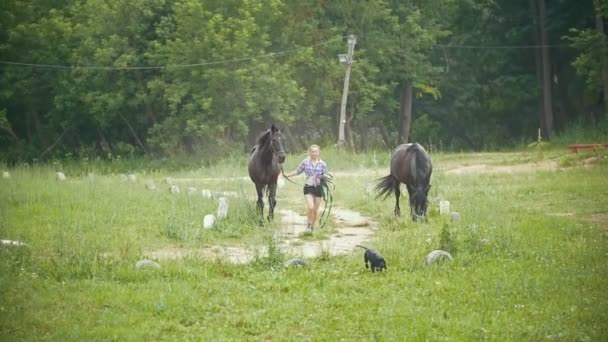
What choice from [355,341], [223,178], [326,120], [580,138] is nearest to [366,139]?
[326,120]

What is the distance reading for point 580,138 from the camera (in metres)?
32.8

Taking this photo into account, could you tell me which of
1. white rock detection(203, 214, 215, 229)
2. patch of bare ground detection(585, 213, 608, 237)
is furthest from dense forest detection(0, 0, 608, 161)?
white rock detection(203, 214, 215, 229)

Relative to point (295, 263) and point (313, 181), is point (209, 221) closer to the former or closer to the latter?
point (313, 181)

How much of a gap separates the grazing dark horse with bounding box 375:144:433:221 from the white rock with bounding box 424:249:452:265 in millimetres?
3699

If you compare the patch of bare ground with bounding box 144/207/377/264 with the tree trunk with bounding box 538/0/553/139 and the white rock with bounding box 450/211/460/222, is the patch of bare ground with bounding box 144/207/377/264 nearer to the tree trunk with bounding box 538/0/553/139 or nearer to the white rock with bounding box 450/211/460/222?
the white rock with bounding box 450/211/460/222

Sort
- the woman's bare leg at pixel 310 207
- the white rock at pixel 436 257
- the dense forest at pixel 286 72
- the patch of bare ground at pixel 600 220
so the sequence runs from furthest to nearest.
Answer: the dense forest at pixel 286 72
the woman's bare leg at pixel 310 207
the patch of bare ground at pixel 600 220
the white rock at pixel 436 257

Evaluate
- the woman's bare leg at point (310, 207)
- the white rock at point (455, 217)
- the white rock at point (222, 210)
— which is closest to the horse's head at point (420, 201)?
the white rock at point (455, 217)

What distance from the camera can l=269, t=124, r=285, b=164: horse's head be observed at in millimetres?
14273

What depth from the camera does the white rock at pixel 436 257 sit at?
10.4 meters

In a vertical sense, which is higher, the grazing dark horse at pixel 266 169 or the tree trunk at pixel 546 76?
the tree trunk at pixel 546 76

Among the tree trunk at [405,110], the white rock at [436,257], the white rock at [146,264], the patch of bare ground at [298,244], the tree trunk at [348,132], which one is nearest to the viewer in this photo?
the white rock at [146,264]

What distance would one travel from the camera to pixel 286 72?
37875 mm

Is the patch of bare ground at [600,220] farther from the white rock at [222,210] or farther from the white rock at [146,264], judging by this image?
the white rock at [146,264]

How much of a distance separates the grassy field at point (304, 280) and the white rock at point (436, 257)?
0.15 m
